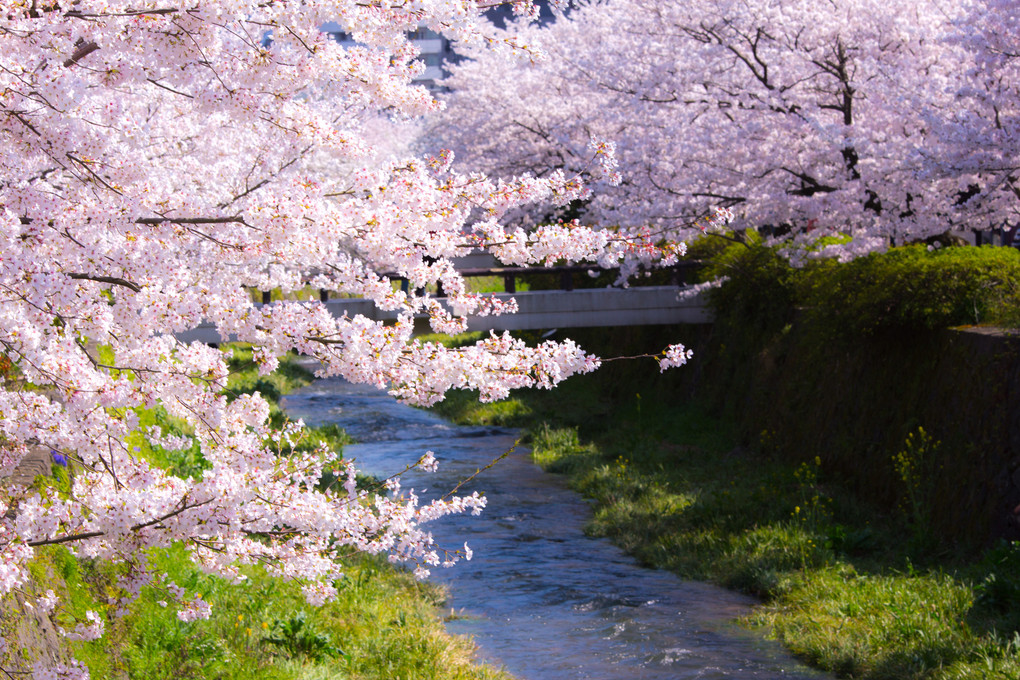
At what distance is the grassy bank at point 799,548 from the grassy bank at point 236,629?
349cm

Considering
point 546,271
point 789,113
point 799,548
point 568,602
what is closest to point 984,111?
point 789,113

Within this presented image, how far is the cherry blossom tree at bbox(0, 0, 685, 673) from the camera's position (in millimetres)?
3838

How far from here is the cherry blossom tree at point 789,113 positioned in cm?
1438

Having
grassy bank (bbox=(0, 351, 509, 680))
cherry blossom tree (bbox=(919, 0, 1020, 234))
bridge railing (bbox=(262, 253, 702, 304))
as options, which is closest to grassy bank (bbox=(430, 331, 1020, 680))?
bridge railing (bbox=(262, 253, 702, 304))

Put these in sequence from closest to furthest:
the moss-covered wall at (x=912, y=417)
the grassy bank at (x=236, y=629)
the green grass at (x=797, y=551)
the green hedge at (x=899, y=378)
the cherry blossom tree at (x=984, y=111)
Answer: the grassy bank at (x=236, y=629)
the green grass at (x=797, y=551)
the moss-covered wall at (x=912, y=417)
the green hedge at (x=899, y=378)
the cherry blossom tree at (x=984, y=111)

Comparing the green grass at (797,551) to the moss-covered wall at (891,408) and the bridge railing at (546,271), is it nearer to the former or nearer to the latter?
→ the moss-covered wall at (891,408)

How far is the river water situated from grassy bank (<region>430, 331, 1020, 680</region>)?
0.43 meters

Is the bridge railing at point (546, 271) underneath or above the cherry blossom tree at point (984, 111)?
underneath

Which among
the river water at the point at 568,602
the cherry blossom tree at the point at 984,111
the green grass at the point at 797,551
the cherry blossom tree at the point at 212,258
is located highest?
the cherry blossom tree at the point at 984,111

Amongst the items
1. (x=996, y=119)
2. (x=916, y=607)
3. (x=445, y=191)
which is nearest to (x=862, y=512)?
(x=916, y=607)

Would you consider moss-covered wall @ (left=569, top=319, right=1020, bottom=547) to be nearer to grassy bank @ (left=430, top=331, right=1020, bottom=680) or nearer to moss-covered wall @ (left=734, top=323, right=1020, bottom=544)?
moss-covered wall @ (left=734, top=323, right=1020, bottom=544)

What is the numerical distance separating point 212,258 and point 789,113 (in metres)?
13.5

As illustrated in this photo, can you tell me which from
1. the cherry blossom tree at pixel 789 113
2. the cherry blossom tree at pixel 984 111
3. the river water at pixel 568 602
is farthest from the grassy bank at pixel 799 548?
the cherry blossom tree at pixel 789 113

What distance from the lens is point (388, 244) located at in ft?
14.9
